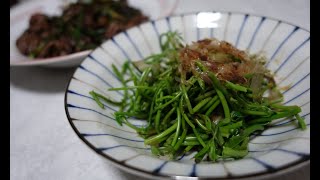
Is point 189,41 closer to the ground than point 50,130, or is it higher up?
higher up

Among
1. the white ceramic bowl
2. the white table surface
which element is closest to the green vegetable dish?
the white ceramic bowl

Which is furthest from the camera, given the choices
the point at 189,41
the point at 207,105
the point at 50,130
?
the point at 189,41


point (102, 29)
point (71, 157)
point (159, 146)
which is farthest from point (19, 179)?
point (102, 29)

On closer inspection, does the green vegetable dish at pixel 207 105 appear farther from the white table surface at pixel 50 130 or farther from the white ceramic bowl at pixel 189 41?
the white table surface at pixel 50 130

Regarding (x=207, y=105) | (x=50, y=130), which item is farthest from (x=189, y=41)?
(x=50, y=130)

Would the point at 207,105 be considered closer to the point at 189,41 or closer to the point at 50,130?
the point at 189,41

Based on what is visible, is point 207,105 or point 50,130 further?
point 50,130

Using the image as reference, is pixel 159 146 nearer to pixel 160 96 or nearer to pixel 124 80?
pixel 160 96

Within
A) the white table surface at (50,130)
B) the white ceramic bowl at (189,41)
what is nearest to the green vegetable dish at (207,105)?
the white ceramic bowl at (189,41)
